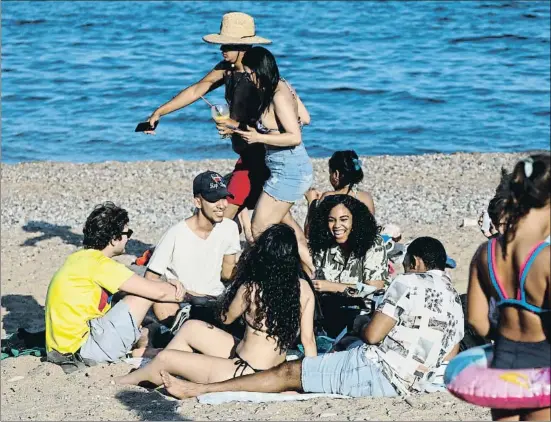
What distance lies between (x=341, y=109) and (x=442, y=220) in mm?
9253

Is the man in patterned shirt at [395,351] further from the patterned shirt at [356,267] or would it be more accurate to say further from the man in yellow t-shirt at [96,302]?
the patterned shirt at [356,267]

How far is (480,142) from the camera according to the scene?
701 inches

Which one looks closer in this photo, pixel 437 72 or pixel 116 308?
pixel 116 308

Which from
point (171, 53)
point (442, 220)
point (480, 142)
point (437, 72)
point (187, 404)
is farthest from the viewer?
point (171, 53)

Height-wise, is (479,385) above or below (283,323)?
above

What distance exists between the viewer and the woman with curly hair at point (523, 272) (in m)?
3.84

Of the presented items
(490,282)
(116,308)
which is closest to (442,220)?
(116,308)

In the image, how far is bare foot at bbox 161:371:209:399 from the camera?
564 cm

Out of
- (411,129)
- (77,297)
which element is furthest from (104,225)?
(411,129)

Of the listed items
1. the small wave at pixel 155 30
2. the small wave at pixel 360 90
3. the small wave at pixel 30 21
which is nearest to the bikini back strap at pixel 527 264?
the small wave at pixel 360 90

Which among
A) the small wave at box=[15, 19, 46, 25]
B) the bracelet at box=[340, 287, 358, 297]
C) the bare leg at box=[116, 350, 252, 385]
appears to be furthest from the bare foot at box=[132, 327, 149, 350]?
the small wave at box=[15, 19, 46, 25]

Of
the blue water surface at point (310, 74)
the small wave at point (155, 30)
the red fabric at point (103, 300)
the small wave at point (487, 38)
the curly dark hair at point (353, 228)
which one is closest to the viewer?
the red fabric at point (103, 300)

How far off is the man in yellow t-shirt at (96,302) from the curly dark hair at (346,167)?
1630mm

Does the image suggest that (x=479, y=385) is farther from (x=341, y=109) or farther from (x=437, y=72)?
(x=437, y=72)
